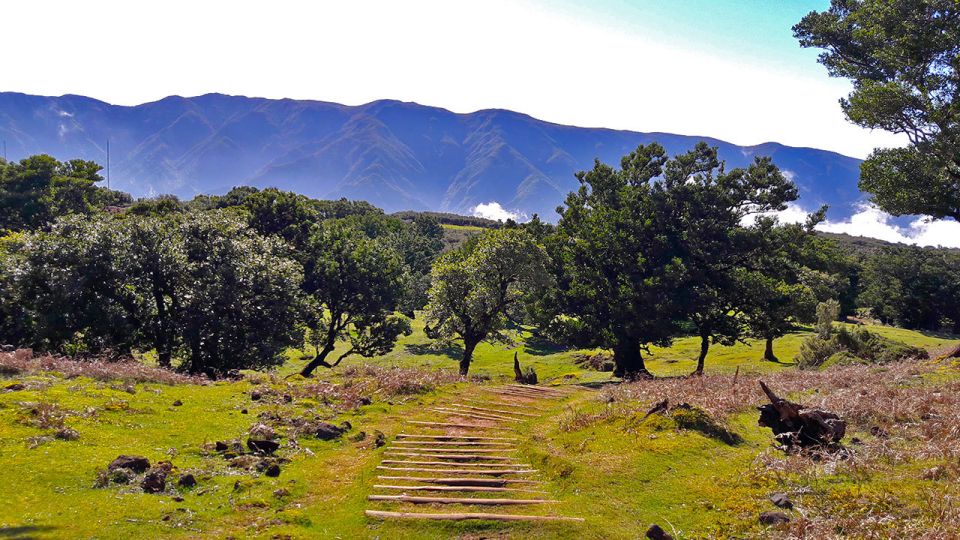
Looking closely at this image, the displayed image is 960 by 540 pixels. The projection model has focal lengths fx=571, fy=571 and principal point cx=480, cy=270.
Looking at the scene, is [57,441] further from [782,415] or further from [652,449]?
[782,415]

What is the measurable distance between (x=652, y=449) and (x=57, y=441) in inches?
578

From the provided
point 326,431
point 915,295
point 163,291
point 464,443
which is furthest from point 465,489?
point 915,295

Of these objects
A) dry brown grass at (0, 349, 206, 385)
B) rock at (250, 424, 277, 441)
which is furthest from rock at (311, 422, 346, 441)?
dry brown grass at (0, 349, 206, 385)

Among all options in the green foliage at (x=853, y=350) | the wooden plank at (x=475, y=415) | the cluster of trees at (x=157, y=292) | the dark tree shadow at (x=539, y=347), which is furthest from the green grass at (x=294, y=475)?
the dark tree shadow at (x=539, y=347)

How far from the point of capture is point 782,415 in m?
15.0

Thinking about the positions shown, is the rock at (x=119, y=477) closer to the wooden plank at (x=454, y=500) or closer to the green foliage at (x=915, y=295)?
the wooden plank at (x=454, y=500)

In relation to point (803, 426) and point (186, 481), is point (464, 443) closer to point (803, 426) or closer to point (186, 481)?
point (186, 481)

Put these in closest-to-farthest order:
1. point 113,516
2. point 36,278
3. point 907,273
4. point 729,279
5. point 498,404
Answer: point 113,516, point 498,404, point 36,278, point 729,279, point 907,273

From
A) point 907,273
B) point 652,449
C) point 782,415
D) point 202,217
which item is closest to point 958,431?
point 782,415

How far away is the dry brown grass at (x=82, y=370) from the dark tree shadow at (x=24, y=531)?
1270 cm

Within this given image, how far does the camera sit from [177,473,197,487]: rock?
12367mm

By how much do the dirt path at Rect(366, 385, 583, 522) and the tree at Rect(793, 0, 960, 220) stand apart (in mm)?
20229

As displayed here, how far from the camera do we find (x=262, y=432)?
54.4 feet

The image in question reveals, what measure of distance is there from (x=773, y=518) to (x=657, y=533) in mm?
2162
